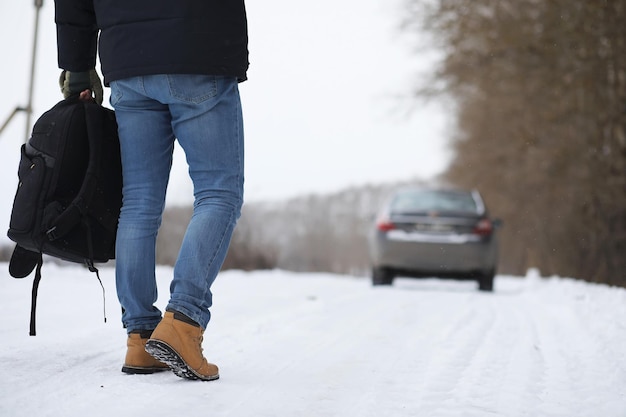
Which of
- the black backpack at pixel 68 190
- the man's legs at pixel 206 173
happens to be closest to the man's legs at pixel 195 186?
the man's legs at pixel 206 173

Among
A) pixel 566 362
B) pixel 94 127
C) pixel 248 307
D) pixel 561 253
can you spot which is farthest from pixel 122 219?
pixel 561 253

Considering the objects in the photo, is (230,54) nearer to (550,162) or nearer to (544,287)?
(544,287)

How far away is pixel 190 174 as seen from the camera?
2.92 metres

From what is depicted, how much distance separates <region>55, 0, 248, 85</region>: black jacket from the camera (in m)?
2.77

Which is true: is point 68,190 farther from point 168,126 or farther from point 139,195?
point 168,126

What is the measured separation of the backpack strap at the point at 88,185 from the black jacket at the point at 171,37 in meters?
0.14

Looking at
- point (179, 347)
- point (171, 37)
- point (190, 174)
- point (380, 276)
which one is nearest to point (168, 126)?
point (190, 174)

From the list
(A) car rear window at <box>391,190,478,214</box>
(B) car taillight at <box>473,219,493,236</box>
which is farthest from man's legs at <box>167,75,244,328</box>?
(B) car taillight at <box>473,219,493,236</box>

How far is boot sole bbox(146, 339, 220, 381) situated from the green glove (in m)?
1.05

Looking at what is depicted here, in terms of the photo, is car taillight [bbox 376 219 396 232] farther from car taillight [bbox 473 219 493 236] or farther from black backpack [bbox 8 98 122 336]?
black backpack [bbox 8 98 122 336]

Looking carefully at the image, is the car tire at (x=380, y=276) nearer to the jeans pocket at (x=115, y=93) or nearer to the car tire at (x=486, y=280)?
the car tire at (x=486, y=280)

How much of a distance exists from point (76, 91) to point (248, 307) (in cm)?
293

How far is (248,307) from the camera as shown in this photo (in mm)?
5684

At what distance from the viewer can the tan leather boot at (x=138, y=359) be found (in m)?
2.84
